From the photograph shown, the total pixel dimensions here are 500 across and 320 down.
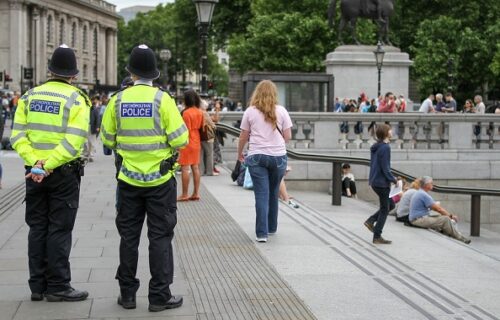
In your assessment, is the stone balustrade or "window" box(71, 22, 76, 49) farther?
"window" box(71, 22, 76, 49)

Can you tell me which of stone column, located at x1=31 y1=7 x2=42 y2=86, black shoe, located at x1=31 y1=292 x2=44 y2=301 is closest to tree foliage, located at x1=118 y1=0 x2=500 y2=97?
stone column, located at x1=31 y1=7 x2=42 y2=86

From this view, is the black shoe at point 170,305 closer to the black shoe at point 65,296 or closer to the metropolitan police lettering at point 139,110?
the black shoe at point 65,296

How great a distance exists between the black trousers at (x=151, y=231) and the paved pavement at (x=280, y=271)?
0.70ft

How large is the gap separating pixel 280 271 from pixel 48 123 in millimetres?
2813

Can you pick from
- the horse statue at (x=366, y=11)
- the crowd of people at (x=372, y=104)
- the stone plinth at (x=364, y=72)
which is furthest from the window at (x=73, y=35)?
the crowd of people at (x=372, y=104)

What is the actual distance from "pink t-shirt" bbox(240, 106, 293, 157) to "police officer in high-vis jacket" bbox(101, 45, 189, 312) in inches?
131

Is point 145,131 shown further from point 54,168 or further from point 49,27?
point 49,27

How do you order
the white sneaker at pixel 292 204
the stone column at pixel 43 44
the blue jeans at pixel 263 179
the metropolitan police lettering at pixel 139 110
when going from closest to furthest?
the metropolitan police lettering at pixel 139 110
the blue jeans at pixel 263 179
the white sneaker at pixel 292 204
the stone column at pixel 43 44

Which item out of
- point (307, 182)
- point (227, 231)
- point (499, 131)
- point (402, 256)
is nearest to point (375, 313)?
point (402, 256)

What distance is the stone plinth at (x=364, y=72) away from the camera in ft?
98.1

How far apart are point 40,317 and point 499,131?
1572 centimetres

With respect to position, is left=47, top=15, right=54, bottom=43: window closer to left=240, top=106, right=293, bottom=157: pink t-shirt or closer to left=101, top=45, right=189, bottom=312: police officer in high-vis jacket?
left=240, top=106, right=293, bottom=157: pink t-shirt

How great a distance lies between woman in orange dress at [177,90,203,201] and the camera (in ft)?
46.5

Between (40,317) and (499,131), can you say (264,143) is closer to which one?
(40,317)
